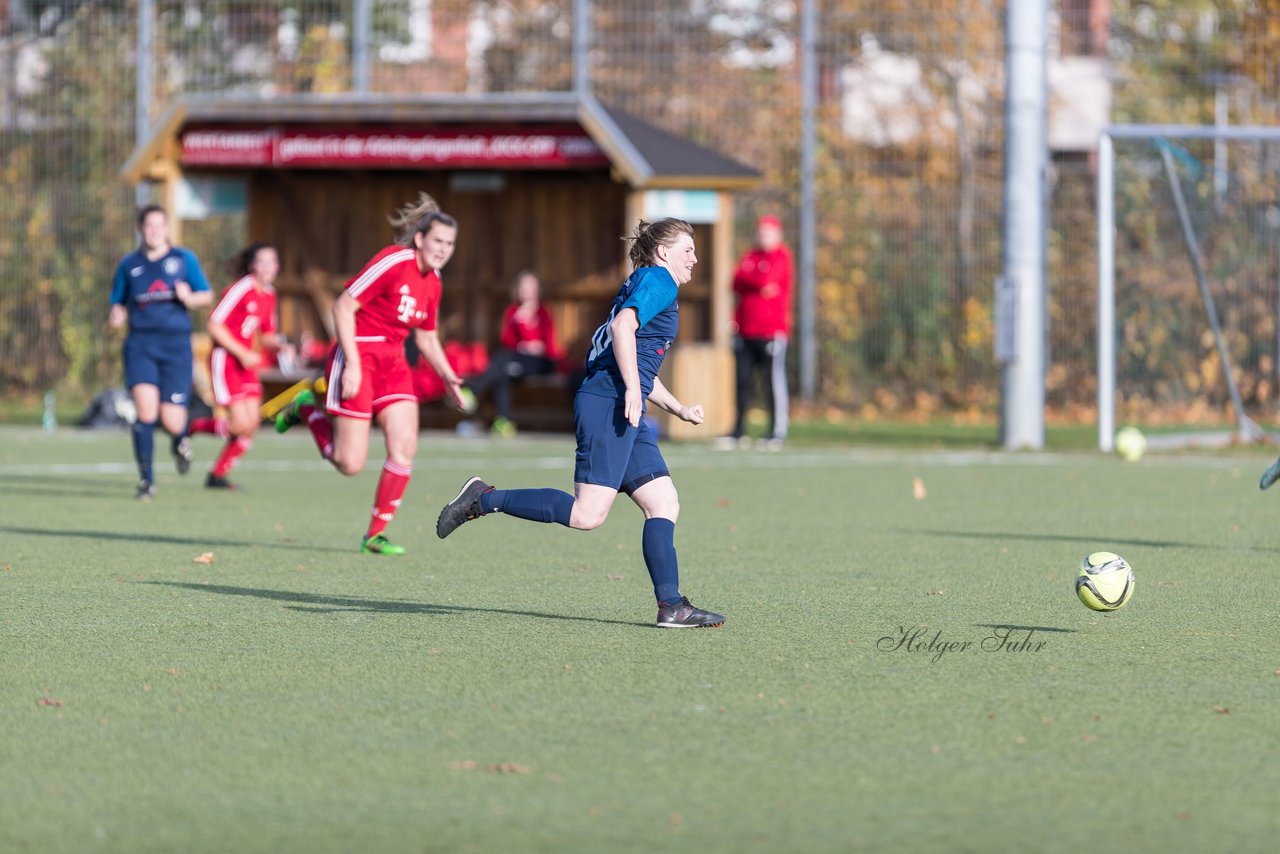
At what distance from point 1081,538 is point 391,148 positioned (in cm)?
1103

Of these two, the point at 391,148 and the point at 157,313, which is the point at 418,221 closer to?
the point at 157,313

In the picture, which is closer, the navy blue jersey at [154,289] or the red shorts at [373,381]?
the red shorts at [373,381]

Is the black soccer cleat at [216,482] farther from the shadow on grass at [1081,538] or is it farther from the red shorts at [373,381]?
the shadow on grass at [1081,538]

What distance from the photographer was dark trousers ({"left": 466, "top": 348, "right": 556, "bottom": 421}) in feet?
65.2

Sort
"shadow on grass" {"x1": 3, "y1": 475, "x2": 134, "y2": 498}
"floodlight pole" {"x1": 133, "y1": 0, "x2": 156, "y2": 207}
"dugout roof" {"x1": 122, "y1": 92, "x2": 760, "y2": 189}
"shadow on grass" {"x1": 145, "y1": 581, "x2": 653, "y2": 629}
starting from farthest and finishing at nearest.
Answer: "floodlight pole" {"x1": 133, "y1": 0, "x2": 156, "y2": 207} < "dugout roof" {"x1": 122, "y1": 92, "x2": 760, "y2": 189} < "shadow on grass" {"x1": 3, "y1": 475, "x2": 134, "y2": 498} < "shadow on grass" {"x1": 145, "y1": 581, "x2": 653, "y2": 629}

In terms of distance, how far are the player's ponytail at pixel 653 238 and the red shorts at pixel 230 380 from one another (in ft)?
22.0

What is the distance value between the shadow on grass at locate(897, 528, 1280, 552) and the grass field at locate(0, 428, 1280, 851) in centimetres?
5

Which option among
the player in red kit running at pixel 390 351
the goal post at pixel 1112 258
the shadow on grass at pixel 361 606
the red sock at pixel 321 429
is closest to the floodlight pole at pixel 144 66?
the goal post at pixel 1112 258

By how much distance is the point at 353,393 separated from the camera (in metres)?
9.89

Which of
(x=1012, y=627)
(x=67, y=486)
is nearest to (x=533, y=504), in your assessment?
(x=1012, y=627)

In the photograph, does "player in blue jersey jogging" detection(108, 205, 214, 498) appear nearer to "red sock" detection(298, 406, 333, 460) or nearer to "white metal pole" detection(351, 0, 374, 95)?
"red sock" detection(298, 406, 333, 460)

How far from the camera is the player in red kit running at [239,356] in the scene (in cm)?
1380

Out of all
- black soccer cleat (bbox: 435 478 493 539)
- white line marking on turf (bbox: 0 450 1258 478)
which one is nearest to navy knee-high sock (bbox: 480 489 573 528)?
black soccer cleat (bbox: 435 478 493 539)

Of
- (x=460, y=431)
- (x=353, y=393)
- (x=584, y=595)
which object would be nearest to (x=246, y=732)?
(x=584, y=595)
